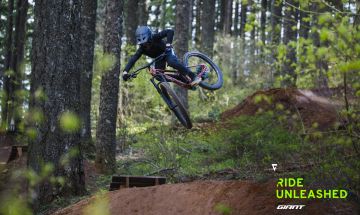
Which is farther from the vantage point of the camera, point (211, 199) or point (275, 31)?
point (211, 199)

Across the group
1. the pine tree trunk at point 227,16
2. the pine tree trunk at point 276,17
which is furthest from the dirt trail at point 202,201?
the pine tree trunk at point 227,16

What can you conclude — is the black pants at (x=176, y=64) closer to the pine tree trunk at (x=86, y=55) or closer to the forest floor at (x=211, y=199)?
the forest floor at (x=211, y=199)

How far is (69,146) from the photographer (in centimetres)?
876

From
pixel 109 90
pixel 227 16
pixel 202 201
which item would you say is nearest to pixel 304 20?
pixel 202 201

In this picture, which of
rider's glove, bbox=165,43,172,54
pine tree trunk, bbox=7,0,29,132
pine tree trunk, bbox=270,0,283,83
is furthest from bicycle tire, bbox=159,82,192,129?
pine tree trunk, bbox=7,0,29,132

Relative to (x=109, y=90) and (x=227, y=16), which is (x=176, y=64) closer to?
(x=109, y=90)

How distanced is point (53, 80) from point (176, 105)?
229cm

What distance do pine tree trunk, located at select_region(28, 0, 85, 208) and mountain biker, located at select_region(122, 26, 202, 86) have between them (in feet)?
3.50

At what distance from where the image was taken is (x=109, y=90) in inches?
459

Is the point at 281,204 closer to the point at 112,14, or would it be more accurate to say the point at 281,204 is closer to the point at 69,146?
the point at 69,146

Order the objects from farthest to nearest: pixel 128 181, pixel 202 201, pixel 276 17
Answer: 1. pixel 276 17
2. pixel 128 181
3. pixel 202 201

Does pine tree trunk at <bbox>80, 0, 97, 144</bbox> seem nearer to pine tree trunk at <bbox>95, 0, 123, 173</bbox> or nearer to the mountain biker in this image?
pine tree trunk at <bbox>95, 0, 123, 173</bbox>

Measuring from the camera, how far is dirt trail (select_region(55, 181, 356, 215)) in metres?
6.33

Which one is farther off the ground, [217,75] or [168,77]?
[217,75]
